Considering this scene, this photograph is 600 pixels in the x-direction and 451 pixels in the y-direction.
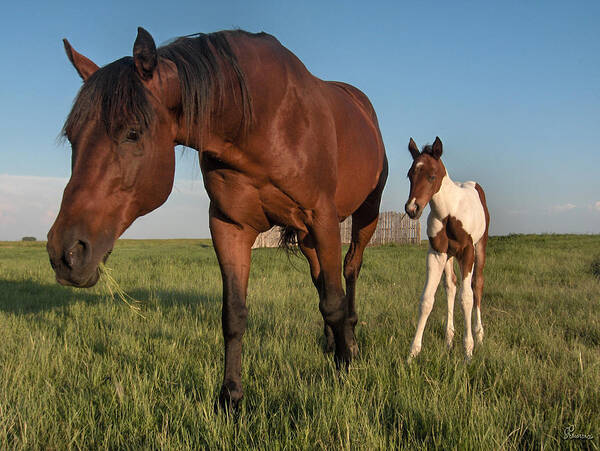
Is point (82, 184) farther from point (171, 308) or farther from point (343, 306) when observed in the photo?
point (171, 308)

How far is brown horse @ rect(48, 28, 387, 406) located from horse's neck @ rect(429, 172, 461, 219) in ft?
2.47

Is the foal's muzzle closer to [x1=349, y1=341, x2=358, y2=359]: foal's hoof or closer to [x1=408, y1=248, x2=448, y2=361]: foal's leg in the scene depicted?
[x1=408, y1=248, x2=448, y2=361]: foal's leg

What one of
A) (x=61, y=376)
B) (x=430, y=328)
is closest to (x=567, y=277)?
(x=430, y=328)

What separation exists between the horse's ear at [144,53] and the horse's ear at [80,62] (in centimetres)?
51

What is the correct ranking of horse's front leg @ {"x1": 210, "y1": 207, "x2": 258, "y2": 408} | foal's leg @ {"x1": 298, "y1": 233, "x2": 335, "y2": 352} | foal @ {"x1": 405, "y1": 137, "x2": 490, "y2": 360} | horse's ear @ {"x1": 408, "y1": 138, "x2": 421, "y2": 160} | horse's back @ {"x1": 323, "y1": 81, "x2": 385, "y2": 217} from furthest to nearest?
horse's ear @ {"x1": 408, "y1": 138, "x2": 421, "y2": 160}, foal @ {"x1": 405, "y1": 137, "x2": 490, "y2": 360}, foal's leg @ {"x1": 298, "y1": 233, "x2": 335, "y2": 352}, horse's back @ {"x1": 323, "y1": 81, "x2": 385, "y2": 217}, horse's front leg @ {"x1": 210, "y1": 207, "x2": 258, "y2": 408}

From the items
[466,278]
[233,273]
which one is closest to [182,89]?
[233,273]

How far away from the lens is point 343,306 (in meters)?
3.11

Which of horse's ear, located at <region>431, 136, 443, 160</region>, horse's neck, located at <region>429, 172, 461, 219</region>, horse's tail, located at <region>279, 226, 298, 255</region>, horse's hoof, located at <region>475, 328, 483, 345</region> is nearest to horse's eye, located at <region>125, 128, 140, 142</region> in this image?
horse's tail, located at <region>279, 226, 298, 255</region>

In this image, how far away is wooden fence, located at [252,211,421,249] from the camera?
Answer: 26.2 meters

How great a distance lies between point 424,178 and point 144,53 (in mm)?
2841

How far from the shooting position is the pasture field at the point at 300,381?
206 centimetres

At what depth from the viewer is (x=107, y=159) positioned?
73.4 inches

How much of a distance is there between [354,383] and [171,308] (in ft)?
12.0

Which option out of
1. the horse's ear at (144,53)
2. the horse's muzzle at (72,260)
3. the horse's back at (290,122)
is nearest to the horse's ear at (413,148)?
the horse's back at (290,122)
